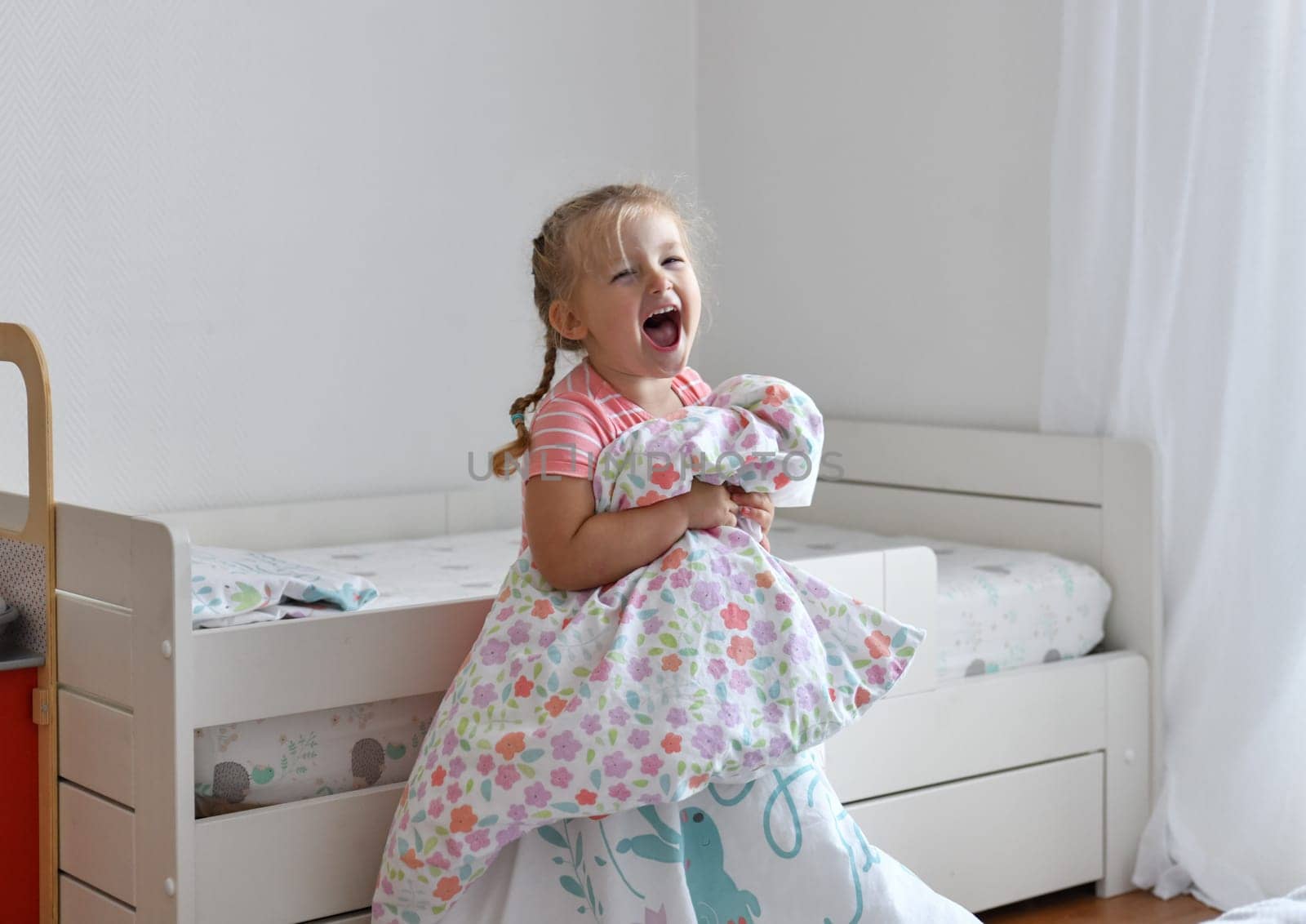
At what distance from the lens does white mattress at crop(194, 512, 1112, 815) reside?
1615 millimetres

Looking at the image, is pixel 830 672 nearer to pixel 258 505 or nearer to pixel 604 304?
pixel 604 304

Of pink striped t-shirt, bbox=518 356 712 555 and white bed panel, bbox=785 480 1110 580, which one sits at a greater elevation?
pink striped t-shirt, bbox=518 356 712 555

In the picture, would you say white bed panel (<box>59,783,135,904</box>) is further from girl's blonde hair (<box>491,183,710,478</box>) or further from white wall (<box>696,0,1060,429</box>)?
white wall (<box>696,0,1060,429</box>)

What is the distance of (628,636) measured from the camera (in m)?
1.48

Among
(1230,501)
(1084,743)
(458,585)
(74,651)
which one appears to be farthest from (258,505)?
(1230,501)

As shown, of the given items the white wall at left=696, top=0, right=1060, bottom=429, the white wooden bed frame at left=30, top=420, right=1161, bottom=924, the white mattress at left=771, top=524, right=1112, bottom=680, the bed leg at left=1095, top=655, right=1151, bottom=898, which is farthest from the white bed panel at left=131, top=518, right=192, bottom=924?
the white wall at left=696, top=0, right=1060, bottom=429

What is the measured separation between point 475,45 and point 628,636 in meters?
1.68

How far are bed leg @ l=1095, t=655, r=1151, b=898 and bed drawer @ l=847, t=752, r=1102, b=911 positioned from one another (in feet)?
0.08

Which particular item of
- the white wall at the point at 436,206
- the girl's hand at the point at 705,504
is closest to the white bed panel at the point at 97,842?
the girl's hand at the point at 705,504

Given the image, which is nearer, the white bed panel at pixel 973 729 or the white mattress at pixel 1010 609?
the white bed panel at pixel 973 729

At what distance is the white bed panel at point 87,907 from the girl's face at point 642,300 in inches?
31.6

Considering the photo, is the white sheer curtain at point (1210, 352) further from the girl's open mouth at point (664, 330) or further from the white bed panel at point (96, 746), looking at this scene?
the white bed panel at point (96, 746)

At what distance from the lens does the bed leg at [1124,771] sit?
229cm

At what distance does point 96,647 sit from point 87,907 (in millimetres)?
303
